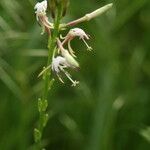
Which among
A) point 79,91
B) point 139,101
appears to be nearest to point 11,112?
point 79,91

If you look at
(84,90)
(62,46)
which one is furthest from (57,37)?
(84,90)

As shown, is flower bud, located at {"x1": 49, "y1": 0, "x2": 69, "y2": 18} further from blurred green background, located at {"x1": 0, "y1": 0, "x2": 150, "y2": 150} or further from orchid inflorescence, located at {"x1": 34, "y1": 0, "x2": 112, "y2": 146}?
blurred green background, located at {"x1": 0, "y1": 0, "x2": 150, "y2": 150}

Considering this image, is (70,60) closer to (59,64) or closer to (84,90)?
(59,64)

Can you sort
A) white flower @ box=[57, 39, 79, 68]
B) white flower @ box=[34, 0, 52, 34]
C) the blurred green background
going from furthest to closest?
the blurred green background → white flower @ box=[34, 0, 52, 34] → white flower @ box=[57, 39, 79, 68]

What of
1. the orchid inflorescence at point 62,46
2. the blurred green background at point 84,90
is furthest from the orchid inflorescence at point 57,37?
the blurred green background at point 84,90

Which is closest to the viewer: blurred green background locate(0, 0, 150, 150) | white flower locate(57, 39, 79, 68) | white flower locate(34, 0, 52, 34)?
white flower locate(57, 39, 79, 68)

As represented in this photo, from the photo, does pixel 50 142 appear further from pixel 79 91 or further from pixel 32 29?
pixel 32 29

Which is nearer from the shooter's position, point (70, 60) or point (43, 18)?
point (70, 60)

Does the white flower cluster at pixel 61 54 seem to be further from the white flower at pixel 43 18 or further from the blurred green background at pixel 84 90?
the blurred green background at pixel 84 90

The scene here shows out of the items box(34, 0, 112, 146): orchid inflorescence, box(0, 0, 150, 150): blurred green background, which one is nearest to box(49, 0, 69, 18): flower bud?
box(34, 0, 112, 146): orchid inflorescence
